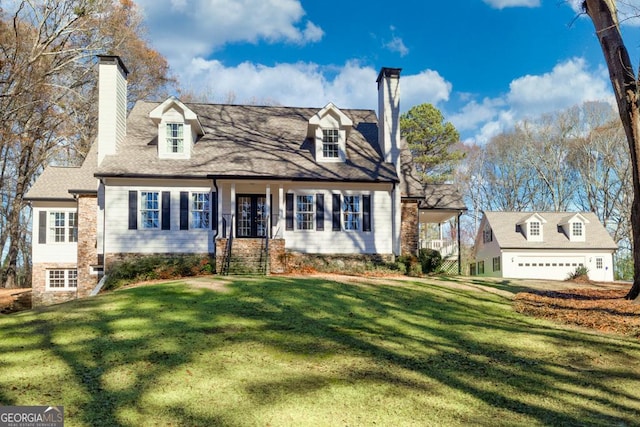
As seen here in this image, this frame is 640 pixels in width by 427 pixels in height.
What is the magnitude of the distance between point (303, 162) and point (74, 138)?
1991cm

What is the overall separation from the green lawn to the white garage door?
2256cm

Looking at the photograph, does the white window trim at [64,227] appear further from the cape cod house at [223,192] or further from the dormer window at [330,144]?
the dormer window at [330,144]

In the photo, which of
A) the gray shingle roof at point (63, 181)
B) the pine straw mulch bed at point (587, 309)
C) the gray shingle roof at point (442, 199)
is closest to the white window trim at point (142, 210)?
the gray shingle roof at point (63, 181)

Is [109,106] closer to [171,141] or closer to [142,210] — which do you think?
[171,141]

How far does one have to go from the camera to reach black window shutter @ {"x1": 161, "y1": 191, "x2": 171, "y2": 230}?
1870cm

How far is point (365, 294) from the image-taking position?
1318cm

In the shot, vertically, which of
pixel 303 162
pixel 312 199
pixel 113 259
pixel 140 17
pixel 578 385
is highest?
pixel 140 17

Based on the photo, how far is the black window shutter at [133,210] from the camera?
1852cm

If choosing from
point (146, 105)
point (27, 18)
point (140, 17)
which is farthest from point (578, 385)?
point (140, 17)

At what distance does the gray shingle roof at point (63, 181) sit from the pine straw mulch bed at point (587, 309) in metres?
17.3

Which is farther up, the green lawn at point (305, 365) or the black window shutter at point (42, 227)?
the black window shutter at point (42, 227)

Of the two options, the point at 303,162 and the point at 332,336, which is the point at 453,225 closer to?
the point at 303,162

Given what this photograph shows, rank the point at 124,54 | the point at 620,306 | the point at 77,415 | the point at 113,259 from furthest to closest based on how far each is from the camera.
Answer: the point at 124,54 < the point at 113,259 < the point at 620,306 < the point at 77,415

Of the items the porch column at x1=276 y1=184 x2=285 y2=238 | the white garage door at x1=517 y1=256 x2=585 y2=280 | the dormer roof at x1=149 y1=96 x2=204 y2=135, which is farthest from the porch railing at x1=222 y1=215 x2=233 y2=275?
the white garage door at x1=517 y1=256 x2=585 y2=280
